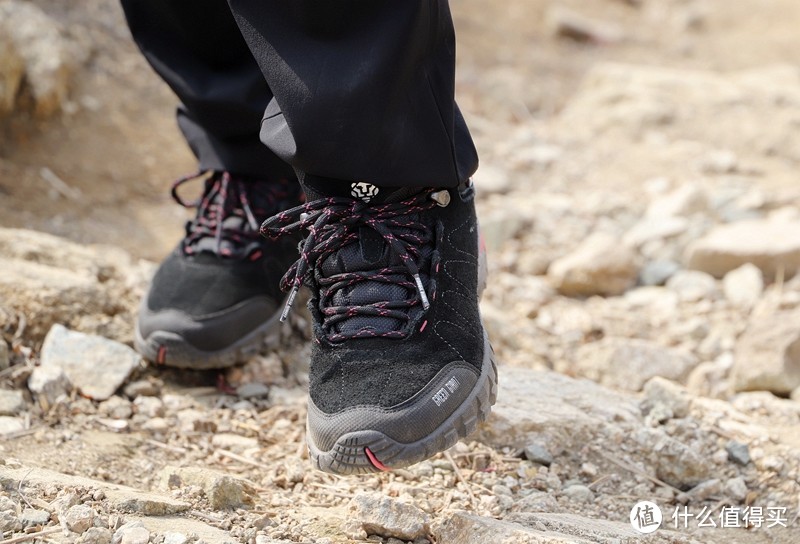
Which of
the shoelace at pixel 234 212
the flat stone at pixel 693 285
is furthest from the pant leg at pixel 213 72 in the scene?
the flat stone at pixel 693 285

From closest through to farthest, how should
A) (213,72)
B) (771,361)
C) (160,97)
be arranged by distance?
(213,72), (771,361), (160,97)

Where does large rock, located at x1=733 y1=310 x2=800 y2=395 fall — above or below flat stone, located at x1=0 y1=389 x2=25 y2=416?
above

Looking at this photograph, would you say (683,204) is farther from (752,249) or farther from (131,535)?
(131,535)

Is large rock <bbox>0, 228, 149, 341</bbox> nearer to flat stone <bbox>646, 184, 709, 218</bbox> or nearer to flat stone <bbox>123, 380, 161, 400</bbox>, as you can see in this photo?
flat stone <bbox>123, 380, 161, 400</bbox>

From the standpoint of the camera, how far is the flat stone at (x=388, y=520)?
1.27 m

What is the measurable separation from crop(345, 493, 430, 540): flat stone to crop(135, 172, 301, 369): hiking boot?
0.56 metres

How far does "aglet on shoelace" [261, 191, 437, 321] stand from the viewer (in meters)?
1.37

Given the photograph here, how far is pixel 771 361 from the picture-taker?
6.59 feet

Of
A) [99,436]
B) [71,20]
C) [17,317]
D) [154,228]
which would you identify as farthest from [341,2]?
[71,20]

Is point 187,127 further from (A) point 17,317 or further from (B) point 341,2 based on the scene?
(B) point 341,2

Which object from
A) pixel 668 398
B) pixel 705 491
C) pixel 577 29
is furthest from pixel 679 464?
pixel 577 29

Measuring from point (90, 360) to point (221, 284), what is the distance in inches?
11.2

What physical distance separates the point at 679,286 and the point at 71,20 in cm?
255

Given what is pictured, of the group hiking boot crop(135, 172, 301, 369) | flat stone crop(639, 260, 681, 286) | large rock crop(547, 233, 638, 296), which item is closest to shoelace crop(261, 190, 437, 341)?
hiking boot crop(135, 172, 301, 369)
